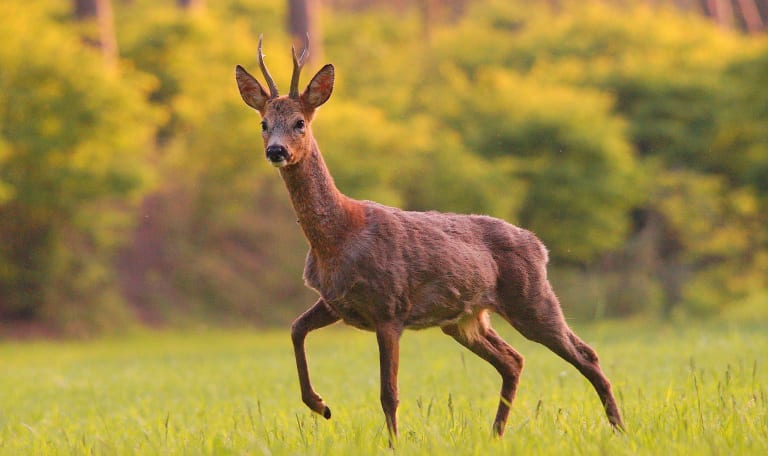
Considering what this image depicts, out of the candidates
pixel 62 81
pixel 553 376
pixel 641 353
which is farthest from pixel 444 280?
pixel 62 81

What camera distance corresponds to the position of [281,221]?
28.9 m

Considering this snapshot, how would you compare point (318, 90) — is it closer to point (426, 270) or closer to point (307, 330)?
point (426, 270)

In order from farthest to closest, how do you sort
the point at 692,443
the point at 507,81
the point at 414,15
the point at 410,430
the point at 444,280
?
1. the point at 414,15
2. the point at 507,81
3. the point at 444,280
4. the point at 410,430
5. the point at 692,443

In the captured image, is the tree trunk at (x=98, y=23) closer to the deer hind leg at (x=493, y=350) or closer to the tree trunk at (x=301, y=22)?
the tree trunk at (x=301, y=22)

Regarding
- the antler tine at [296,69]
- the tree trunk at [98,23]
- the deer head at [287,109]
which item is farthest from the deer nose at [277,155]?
the tree trunk at [98,23]

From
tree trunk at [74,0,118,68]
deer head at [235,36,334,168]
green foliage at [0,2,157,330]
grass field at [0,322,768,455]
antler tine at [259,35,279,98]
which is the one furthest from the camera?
tree trunk at [74,0,118,68]

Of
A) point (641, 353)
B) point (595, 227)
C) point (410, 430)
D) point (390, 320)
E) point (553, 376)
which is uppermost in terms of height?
point (390, 320)

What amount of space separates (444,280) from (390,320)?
0.57m

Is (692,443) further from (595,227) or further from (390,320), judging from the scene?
(595,227)

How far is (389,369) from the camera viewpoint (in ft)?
22.9

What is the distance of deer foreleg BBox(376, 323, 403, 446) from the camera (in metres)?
6.95

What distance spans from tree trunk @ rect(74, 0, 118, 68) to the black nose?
2215cm

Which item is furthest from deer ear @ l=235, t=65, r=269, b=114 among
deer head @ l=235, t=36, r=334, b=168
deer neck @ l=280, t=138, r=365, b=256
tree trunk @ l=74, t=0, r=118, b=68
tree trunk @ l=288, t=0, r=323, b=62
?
tree trunk @ l=288, t=0, r=323, b=62

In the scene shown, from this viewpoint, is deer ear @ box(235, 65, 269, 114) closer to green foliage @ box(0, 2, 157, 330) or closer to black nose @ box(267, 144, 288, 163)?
black nose @ box(267, 144, 288, 163)
